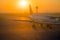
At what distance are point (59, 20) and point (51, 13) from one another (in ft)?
0.40

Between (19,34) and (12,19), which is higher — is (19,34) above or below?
below

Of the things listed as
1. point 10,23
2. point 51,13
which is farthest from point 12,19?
point 51,13

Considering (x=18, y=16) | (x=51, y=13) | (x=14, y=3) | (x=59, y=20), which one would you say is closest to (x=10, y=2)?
(x=14, y=3)

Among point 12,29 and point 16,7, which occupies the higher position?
point 16,7

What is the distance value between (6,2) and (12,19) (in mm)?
210

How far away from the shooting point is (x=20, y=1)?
64.4 inches

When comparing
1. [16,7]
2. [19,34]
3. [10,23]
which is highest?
[16,7]

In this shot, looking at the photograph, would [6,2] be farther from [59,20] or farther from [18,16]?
[59,20]

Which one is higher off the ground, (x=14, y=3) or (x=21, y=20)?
(x=14, y=3)

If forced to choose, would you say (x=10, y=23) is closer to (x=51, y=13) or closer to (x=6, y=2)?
(x=6, y=2)

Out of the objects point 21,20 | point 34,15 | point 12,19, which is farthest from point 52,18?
point 12,19

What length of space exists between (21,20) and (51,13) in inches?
13.9

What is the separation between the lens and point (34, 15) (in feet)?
5.31

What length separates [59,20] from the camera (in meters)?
1.61
